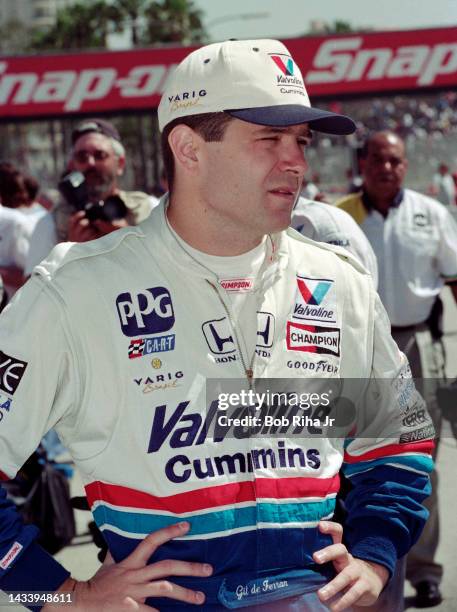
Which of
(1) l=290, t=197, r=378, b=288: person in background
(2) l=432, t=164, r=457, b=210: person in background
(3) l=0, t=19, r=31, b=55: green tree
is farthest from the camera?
(3) l=0, t=19, r=31, b=55: green tree

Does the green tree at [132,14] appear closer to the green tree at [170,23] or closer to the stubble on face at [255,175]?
the green tree at [170,23]

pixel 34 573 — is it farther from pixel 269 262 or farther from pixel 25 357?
pixel 269 262

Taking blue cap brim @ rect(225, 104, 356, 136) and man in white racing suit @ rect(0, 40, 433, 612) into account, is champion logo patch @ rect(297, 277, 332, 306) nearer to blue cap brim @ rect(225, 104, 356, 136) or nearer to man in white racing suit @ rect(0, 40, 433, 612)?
man in white racing suit @ rect(0, 40, 433, 612)

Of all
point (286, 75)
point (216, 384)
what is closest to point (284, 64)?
point (286, 75)

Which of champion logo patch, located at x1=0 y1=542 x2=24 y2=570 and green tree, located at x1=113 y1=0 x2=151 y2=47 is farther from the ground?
champion logo patch, located at x1=0 y1=542 x2=24 y2=570

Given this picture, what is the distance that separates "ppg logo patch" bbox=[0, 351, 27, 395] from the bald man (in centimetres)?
389

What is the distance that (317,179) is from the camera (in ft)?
65.0

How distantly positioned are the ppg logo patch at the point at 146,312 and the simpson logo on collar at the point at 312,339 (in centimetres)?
27

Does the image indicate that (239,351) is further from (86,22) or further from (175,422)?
(86,22)

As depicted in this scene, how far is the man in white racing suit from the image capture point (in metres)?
1.94

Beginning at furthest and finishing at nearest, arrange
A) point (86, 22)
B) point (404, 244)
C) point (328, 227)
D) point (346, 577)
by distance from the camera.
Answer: point (86, 22), point (404, 244), point (328, 227), point (346, 577)

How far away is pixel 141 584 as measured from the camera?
6.24 ft

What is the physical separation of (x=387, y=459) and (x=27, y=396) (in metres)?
0.82

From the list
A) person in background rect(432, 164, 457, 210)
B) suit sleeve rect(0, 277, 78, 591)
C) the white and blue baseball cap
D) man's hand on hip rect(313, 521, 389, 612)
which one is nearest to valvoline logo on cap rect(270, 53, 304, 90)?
the white and blue baseball cap
